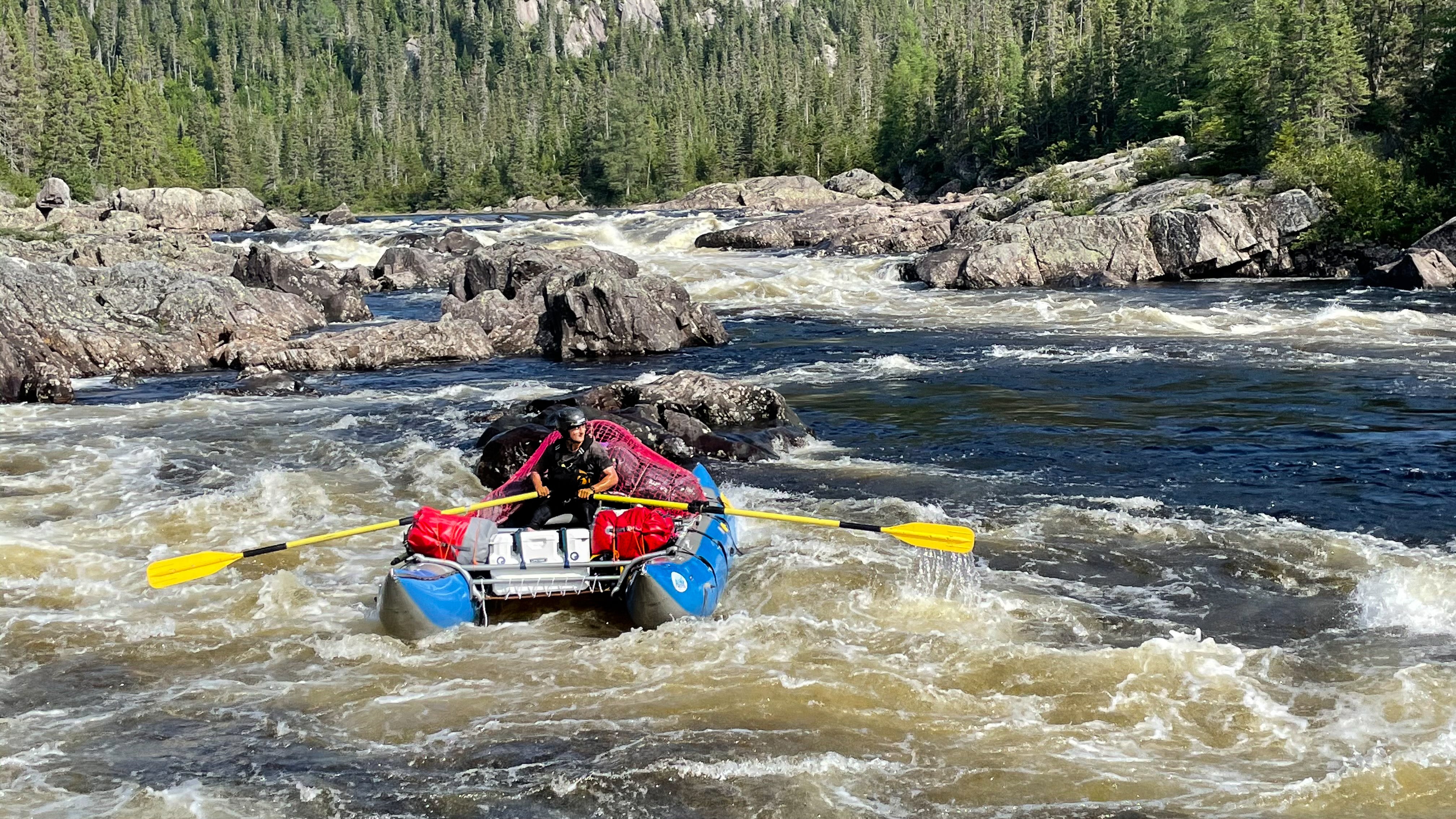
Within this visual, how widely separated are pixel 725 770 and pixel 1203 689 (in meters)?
3.20

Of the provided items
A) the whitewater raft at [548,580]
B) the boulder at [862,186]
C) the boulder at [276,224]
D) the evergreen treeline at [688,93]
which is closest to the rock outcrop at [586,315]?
the whitewater raft at [548,580]

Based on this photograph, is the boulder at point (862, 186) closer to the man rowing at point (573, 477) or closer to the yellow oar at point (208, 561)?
the man rowing at point (573, 477)

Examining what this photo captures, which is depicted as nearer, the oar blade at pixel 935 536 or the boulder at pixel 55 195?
the oar blade at pixel 935 536

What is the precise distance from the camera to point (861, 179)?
257ft

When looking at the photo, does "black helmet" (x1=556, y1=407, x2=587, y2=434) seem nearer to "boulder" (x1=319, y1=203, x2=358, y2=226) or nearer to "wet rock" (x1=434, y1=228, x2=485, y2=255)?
"wet rock" (x1=434, y1=228, x2=485, y2=255)

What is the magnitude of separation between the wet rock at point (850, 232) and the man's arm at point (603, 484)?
32975 millimetres

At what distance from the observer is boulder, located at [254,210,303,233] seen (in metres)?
62.2

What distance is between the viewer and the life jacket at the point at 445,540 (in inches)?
352

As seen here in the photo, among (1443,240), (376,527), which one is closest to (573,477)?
(376,527)

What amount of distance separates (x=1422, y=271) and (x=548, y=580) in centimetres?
2584

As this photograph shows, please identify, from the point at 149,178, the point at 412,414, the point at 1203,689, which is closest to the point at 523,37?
the point at 149,178

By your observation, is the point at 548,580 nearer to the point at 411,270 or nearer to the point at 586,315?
the point at 586,315

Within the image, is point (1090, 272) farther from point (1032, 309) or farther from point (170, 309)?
point (170, 309)

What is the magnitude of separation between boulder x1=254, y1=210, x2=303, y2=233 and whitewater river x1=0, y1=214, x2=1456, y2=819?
4771 centimetres
